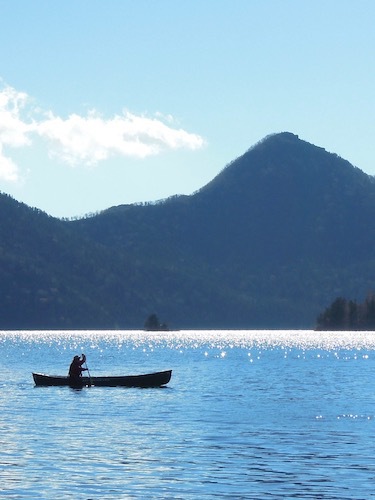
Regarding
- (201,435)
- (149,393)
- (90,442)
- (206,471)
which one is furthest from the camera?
(149,393)

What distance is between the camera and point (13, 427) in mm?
71750

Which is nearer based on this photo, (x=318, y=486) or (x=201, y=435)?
(x=318, y=486)

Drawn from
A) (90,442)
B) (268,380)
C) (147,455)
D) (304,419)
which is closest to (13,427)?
(90,442)

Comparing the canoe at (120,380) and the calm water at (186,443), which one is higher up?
the canoe at (120,380)

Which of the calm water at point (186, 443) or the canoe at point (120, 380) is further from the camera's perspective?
the canoe at point (120, 380)

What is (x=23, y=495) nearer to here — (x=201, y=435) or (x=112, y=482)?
(x=112, y=482)

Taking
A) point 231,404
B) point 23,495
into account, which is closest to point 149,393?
point 231,404

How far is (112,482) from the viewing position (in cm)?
4894

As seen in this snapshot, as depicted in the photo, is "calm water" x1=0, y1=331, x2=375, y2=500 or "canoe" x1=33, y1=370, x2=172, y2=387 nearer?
"calm water" x1=0, y1=331, x2=375, y2=500

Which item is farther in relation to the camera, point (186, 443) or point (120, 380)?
point (120, 380)

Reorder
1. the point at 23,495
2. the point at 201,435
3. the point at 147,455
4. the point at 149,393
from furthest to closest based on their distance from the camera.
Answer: the point at 149,393 < the point at 201,435 < the point at 147,455 < the point at 23,495

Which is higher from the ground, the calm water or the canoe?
the canoe

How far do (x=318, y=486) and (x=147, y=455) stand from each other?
12009mm

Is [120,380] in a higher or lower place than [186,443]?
higher
